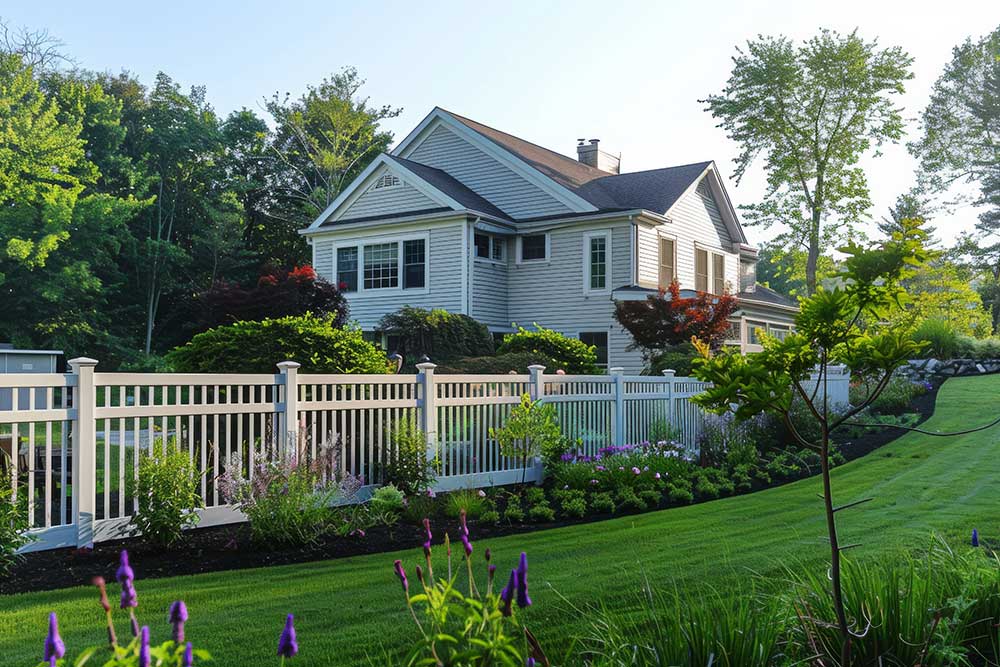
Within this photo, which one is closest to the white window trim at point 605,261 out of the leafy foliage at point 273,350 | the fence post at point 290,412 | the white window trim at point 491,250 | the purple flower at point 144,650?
the white window trim at point 491,250

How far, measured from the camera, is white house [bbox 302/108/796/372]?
22.4 m

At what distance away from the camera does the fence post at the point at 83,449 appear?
6.25m

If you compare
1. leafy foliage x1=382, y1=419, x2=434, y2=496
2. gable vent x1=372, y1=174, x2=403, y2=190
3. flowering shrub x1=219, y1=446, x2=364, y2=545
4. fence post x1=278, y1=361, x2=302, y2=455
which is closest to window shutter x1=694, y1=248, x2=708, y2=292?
gable vent x1=372, y1=174, x2=403, y2=190

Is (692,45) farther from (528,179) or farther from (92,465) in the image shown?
(528,179)

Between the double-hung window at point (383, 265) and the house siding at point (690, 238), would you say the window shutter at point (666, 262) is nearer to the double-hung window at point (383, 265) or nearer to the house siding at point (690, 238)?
the house siding at point (690, 238)

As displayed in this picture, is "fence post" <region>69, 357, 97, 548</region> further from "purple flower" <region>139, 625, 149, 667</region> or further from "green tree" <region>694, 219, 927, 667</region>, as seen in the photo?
"purple flower" <region>139, 625, 149, 667</region>

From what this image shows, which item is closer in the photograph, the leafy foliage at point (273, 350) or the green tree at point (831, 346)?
the green tree at point (831, 346)

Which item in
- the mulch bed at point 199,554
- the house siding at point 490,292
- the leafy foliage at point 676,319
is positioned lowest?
the mulch bed at point 199,554

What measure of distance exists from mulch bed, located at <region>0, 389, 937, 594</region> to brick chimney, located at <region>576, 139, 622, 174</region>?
23.1 m

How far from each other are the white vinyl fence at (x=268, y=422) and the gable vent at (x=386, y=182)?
13.2 metres

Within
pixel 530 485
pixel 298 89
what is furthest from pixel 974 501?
pixel 298 89

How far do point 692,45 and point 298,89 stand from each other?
35170mm

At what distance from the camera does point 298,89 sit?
41.8 metres

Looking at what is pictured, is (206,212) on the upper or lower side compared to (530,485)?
upper
